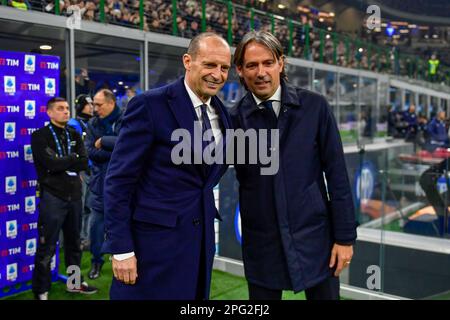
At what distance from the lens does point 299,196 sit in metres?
1.62

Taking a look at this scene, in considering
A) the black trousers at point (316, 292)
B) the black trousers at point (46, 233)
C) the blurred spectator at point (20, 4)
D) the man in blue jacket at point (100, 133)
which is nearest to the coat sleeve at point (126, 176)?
the black trousers at point (316, 292)

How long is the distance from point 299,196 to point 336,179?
14 cm

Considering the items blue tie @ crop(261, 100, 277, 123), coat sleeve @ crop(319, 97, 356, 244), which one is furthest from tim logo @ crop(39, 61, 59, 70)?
coat sleeve @ crop(319, 97, 356, 244)

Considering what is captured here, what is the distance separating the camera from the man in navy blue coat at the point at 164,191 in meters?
1.48

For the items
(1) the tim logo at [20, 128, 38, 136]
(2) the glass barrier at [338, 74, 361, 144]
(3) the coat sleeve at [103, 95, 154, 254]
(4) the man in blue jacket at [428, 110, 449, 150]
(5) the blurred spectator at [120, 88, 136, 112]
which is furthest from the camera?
(2) the glass barrier at [338, 74, 361, 144]

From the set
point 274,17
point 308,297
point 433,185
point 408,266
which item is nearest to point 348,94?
point 274,17

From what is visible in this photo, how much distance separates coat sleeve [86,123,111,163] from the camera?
9.83 ft

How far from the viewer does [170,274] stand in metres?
1.57

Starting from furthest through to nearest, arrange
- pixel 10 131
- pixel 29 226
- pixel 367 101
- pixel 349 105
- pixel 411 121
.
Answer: pixel 367 101 < pixel 349 105 < pixel 411 121 < pixel 29 226 < pixel 10 131

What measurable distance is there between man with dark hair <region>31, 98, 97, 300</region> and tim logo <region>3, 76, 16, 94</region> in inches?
14.7

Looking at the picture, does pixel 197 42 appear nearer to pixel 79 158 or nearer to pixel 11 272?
pixel 79 158

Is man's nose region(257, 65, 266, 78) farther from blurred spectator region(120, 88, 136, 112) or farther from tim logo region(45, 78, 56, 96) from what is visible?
blurred spectator region(120, 88, 136, 112)

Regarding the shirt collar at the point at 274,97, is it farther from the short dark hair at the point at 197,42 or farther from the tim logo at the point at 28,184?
the tim logo at the point at 28,184

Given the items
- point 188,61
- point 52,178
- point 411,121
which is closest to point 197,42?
point 188,61
